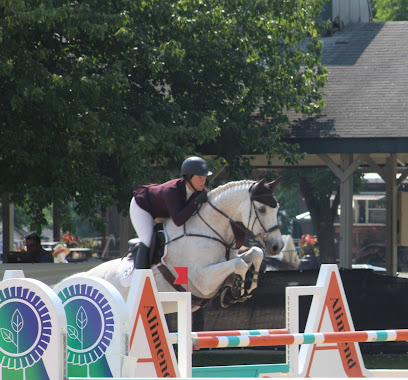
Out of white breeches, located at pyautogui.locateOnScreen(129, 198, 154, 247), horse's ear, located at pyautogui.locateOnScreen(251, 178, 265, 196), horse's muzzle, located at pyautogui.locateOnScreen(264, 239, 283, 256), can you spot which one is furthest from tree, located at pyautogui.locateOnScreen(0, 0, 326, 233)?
horse's muzzle, located at pyautogui.locateOnScreen(264, 239, 283, 256)

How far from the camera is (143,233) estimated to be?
9.16m

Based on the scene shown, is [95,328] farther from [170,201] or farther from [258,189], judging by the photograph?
[258,189]

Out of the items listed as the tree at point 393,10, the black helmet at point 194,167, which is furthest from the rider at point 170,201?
the tree at point 393,10

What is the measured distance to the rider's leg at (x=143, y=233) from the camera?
9094mm

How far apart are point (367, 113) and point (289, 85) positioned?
5.32 ft

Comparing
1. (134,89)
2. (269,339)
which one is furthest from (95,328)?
(134,89)

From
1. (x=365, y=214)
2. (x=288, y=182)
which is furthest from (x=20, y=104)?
(x=365, y=214)

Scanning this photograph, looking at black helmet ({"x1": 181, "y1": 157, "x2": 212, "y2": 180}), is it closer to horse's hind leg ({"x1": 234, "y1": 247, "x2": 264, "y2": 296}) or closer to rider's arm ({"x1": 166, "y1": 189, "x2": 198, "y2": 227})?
rider's arm ({"x1": 166, "y1": 189, "x2": 198, "y2": 227})

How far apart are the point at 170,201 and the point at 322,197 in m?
22.4

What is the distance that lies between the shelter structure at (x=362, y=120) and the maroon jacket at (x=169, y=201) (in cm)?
703

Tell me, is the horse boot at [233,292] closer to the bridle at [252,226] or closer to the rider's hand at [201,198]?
the bridle at [252,226]

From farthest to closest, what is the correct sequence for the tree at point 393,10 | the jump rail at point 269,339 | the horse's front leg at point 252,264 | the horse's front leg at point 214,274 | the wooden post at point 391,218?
the tree at point 393,10
the wooden post at point 391,218
the horse's front leg at point 252,264
the horse's front leg at point 214,274
the jump rail at point 269,339

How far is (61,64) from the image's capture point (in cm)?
1353

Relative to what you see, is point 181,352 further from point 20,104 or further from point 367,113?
point 367,113
